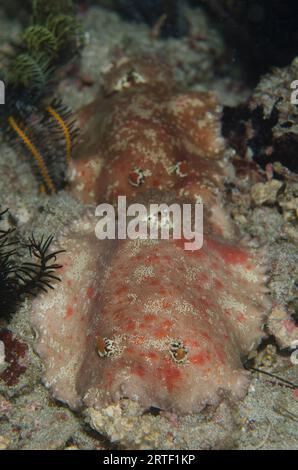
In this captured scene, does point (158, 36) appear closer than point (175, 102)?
No

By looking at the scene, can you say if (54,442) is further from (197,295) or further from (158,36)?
(158,36)

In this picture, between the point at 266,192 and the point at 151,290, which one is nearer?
the point at 151,290

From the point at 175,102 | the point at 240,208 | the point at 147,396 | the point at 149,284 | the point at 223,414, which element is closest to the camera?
the point at 147,396

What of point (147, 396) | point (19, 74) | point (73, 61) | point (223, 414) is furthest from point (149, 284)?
point (73, 61)

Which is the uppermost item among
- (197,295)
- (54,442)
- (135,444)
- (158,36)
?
(158,36)

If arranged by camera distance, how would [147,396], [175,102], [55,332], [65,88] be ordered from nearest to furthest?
[147,396], [55,332], [175,102], [65,88]

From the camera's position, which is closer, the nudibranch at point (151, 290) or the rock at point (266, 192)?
the nudibranch at point (151, 290)

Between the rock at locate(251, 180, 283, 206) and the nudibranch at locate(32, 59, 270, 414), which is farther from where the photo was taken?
the rock at locate(251, 180, 283, 206)

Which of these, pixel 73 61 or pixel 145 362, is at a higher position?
pixel 73 61
